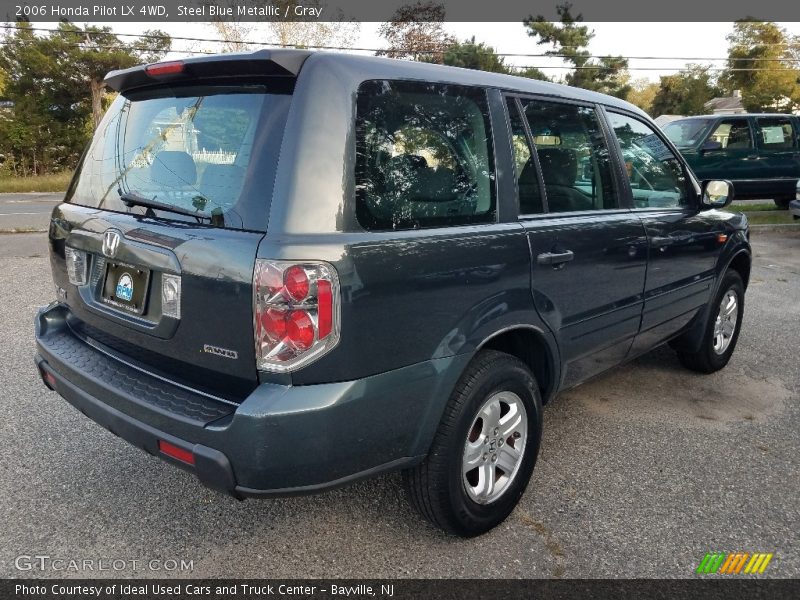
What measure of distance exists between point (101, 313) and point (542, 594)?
1964 millimetres

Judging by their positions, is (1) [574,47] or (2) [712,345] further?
(1) [574,47]

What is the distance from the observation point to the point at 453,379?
225cm

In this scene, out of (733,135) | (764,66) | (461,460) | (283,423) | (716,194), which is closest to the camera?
(283,423)

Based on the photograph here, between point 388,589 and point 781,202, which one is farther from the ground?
point 781,202

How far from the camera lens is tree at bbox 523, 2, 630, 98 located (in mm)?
37312

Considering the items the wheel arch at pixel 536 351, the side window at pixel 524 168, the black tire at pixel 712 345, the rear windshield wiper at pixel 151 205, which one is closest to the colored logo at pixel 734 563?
the wheel arch at pixel 536 351

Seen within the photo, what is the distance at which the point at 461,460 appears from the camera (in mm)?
2357

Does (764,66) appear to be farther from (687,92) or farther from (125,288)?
(125,288)

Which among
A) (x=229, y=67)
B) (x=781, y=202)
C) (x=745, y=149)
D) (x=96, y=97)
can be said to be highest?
(x=96, y=97)

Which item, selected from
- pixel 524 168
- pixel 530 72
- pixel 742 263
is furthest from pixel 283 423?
pixel 530 72

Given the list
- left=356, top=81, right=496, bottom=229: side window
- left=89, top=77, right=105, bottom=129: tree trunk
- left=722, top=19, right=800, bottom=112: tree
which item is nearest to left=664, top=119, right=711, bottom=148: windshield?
left=356, top=81, right=496, bottom=229: side window

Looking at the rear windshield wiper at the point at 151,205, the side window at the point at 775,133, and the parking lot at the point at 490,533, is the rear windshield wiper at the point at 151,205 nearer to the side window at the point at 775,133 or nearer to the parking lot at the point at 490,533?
the parking lot at the point at 490,533

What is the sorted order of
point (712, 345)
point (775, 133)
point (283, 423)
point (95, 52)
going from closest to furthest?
point (283, 423)
point (712, 345)
point (775, 133)
point (95, 52)

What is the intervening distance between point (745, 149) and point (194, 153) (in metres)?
12.6
